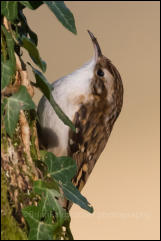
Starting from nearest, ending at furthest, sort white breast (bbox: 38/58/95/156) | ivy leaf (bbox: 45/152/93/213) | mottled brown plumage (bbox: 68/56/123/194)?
ivy leaf (bbox: 45/152/93/213) < white breast (bbox: 38/58/95/156) < mottled brown plumage (bbox: 68/56/123/194)

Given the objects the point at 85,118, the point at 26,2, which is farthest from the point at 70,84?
the point at 26,2

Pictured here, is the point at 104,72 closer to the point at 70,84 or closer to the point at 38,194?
the point at 70,84

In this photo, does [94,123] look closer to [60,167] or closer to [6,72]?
[60,167]

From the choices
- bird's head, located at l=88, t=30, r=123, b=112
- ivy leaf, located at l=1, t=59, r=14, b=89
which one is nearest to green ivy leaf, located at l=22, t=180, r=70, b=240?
ivy leaf, located at l=1, t=59, r=14, b=89

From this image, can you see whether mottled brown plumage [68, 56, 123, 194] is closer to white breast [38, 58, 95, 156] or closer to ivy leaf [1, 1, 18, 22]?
white breast [38, 58, 95, 156]

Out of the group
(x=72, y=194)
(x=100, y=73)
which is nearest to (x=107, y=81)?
(x=100, y=73)

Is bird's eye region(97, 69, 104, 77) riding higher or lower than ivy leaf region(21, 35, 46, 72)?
lower
